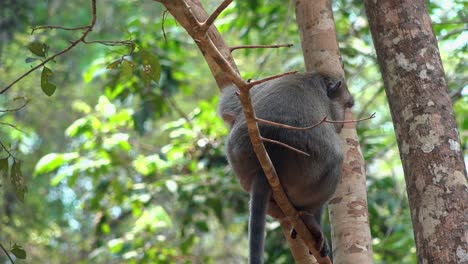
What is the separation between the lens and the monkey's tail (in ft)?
10.4

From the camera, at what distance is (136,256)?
6.84 metres

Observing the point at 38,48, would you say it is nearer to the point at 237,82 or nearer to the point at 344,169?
the point at 237,82

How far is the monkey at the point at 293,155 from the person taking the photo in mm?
3467

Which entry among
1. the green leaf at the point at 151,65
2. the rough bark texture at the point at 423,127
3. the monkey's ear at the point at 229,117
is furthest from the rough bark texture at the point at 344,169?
the green leaf at the point at 151,65

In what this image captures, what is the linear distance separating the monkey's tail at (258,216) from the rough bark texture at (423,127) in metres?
0.70

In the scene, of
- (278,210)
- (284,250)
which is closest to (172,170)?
(284,250)

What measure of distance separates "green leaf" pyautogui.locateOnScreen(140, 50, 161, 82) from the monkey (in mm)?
519

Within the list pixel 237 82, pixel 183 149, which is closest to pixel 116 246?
pixel 183 149

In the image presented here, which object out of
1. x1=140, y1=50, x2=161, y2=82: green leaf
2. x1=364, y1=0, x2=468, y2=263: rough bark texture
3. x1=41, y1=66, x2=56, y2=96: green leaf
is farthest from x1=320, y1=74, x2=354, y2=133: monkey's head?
x1=41, y1=66, x2=56, y2=96: green leaf

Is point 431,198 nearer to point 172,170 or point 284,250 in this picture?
point 284,250

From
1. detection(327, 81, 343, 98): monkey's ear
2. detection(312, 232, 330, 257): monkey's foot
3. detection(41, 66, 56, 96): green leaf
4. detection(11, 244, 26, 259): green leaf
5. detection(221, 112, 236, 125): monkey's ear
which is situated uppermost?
detection(41, 66, 56, 96): green leaf

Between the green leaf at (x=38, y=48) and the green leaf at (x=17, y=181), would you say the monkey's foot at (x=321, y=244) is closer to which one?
the green leaf at (x=17, y=181)

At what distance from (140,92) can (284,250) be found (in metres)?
2.29

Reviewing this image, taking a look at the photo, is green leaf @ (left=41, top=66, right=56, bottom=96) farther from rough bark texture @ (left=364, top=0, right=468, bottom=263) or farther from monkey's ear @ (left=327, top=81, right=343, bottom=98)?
rough bark texture @ (left=364, top=0, right=468, bottom=263)
